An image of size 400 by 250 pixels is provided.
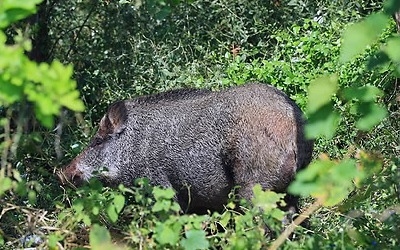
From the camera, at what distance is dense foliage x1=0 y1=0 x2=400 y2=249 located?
3768 mm

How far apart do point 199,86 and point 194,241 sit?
5136 millimetres

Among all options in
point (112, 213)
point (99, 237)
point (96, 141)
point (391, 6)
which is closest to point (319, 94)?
point (391, 6)

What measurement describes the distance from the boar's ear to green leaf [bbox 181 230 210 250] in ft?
11.1

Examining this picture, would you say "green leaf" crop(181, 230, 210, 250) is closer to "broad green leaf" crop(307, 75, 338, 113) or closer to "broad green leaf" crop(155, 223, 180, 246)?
"broad green leaf" crop(155, 223, 180, 246)

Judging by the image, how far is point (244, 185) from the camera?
23.3 feet

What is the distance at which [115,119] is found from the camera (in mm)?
8008

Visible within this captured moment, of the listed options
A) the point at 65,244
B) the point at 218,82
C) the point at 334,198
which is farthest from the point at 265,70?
the point at 334,198

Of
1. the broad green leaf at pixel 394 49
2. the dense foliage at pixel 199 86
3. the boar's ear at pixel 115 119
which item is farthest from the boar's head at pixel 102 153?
the broad green leaf at pixel 394 49

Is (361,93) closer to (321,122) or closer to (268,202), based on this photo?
(321,122)

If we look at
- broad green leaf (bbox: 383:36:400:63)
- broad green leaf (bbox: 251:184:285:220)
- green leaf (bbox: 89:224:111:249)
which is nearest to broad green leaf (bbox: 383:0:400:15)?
broad green leaf (bbox: 383:36:400:63)

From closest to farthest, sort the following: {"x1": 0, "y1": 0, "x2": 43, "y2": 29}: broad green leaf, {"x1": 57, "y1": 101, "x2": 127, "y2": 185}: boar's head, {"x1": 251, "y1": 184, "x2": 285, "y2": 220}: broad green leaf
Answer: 1. {"x1": 0, "y1": 0, "x2": 43, "y2": 29}: broad green leaf
2. {"x1": 251, "y1": 184, "x2": 285, "y2": 220}: broad green leaf
3. {"x1": 57, "y1": 101, "x2": 127, "y2": 185}: boar's head

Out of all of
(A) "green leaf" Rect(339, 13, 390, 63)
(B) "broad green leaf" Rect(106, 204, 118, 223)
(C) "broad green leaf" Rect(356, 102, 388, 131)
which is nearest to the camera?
(A) "green leaf" Rect(339, 13, 390, 63)

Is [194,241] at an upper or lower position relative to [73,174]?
upper

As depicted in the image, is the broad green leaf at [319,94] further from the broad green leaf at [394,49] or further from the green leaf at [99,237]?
the green leaf at [99,237]
